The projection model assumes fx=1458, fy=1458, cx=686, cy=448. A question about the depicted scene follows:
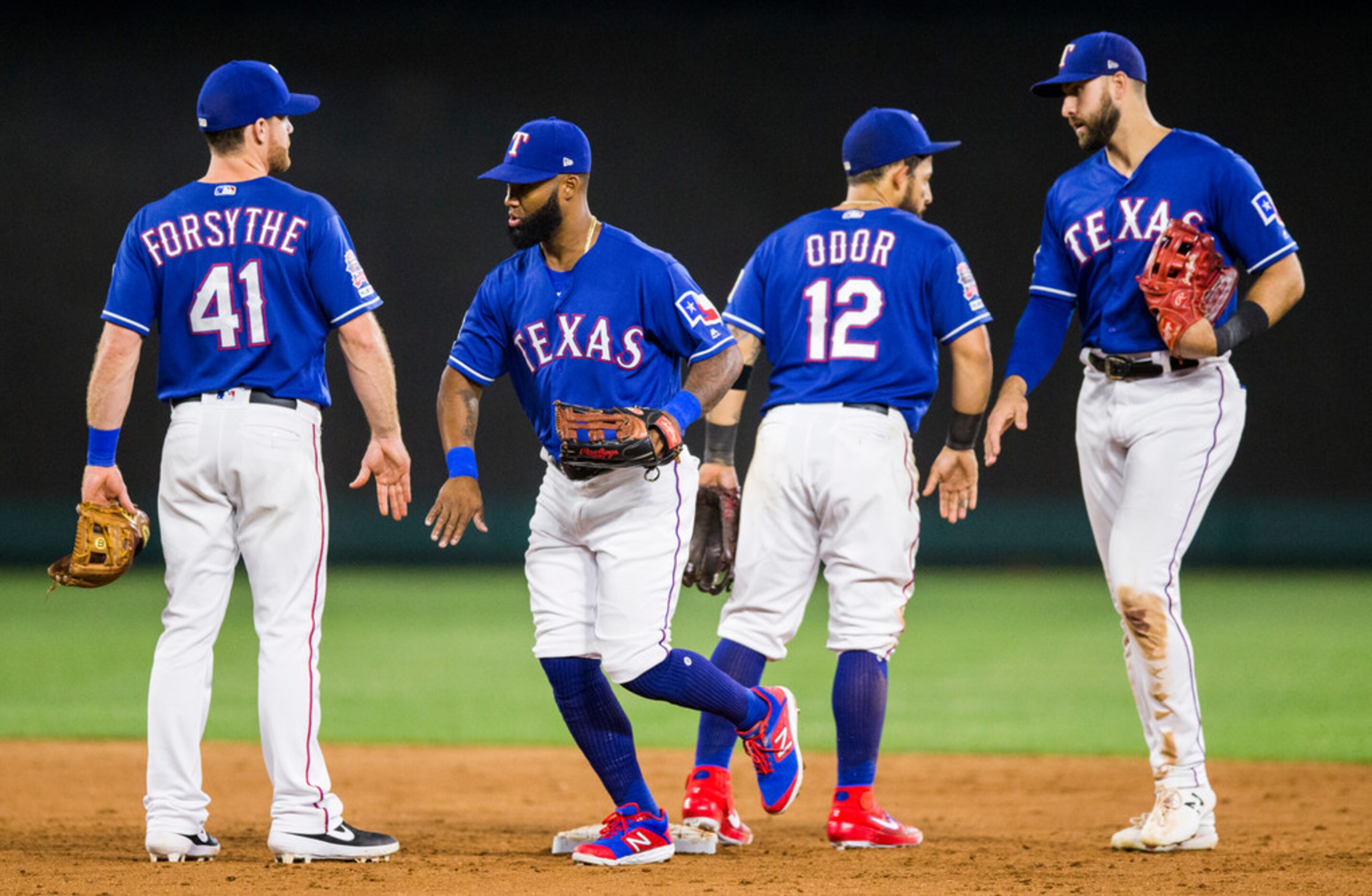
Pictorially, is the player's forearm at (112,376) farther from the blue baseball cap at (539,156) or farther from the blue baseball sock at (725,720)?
the blue baseball sock at (725,720)

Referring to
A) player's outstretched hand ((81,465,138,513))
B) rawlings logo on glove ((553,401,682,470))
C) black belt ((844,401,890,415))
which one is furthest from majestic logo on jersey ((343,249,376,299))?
black belt ((844,401,890,415))

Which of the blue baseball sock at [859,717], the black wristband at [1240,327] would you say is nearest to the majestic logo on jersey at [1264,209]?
the black wristband at [1240,327]

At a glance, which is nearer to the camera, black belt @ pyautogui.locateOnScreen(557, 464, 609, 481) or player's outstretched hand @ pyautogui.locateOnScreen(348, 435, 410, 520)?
black belt @ pyautogui.locateOnScreen(557, 464, 609, 481)

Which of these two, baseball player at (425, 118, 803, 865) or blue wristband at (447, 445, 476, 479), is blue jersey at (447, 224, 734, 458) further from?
blue wristband at (447, 445, 476, 479)

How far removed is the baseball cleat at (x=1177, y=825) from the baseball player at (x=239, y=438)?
2119 mm

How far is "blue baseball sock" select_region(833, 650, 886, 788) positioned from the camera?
4.14 metres

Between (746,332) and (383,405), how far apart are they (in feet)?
3.86

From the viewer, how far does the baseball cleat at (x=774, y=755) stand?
4.01 metres

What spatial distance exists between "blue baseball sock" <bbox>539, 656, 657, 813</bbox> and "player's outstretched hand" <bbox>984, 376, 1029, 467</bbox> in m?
1.29

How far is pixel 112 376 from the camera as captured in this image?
385 cm

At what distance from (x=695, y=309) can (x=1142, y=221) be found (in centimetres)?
137

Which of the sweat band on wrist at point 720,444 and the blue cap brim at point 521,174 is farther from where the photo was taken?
the sweat band on wrist at point 720,444

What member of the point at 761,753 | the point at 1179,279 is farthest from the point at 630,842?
the point at 1179,279

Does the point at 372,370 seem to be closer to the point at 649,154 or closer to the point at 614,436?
the point at 614,436
